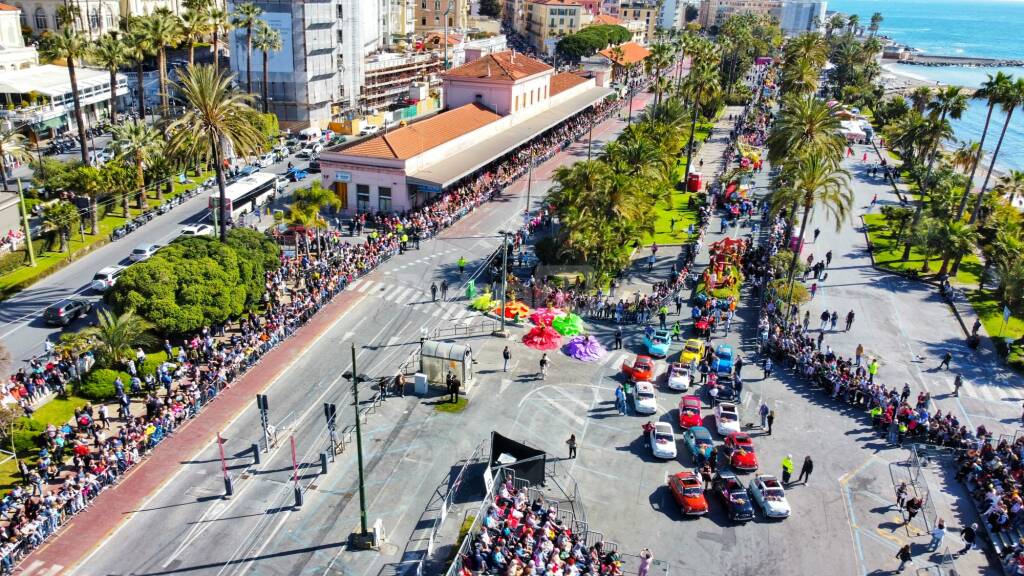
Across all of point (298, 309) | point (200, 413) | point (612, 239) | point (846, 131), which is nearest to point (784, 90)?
point (846, 131)

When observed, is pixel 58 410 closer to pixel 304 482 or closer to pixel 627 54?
pixel 304 482

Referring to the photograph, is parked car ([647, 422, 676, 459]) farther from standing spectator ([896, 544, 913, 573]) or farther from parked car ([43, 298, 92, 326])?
parked car ([43, 298, 92, 326])

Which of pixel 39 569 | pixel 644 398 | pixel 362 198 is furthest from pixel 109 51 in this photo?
pixel 644 398

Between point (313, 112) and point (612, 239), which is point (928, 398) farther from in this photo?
point (313, 112)

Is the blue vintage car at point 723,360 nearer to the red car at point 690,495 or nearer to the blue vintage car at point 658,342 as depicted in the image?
the blue vintage car at point 658,342

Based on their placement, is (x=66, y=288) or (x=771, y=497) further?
(x=66, y=288)

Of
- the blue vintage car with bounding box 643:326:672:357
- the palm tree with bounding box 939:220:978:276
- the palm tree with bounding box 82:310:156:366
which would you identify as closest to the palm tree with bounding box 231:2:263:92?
the palm tree with bounding box 82:310:156:366
